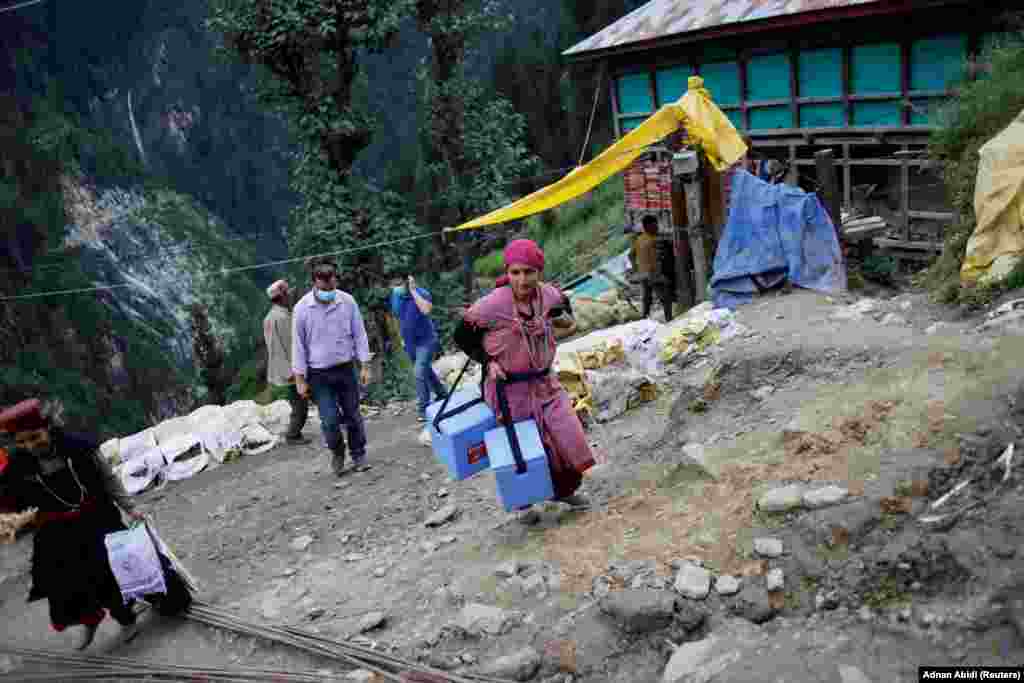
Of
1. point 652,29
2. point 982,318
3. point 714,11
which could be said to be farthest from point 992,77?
point 652,29

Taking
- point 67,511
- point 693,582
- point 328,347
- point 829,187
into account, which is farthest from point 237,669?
point 829,187

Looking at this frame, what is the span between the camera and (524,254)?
13.8ft

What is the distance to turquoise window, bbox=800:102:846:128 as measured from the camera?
12866 millimetres

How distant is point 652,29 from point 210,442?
34.9ft

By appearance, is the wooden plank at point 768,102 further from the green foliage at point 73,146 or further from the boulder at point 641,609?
the green foliage at point 73,146

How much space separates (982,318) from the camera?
589 centimetres

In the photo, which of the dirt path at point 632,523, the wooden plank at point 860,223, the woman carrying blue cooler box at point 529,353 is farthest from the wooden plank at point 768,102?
the woman carrying blue cooler box at point 529,353

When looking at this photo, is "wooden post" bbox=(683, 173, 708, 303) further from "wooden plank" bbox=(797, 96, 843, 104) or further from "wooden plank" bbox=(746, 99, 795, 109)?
"wooden plank" bbox=(746, 99, 795, 109)

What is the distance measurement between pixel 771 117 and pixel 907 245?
3.74m

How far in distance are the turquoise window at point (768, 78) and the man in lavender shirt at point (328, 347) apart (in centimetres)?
989

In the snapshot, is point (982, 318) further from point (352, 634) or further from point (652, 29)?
point (652, 29)

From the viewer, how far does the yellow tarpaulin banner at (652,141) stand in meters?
8.54

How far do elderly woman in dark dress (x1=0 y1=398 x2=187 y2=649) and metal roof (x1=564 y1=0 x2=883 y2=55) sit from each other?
1080 cm

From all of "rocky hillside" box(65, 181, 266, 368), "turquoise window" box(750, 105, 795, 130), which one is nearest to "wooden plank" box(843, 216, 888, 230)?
"turquoise window" box(750, 105, 795, 130)
